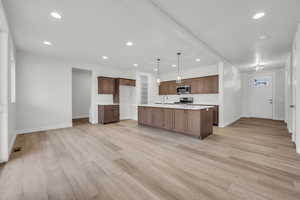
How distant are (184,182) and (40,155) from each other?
9.56 feet

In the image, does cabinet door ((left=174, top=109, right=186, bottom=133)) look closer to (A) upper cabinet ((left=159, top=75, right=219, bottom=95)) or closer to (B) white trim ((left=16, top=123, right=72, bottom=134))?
(A) upper cabinet ((left=159, top=75, right=219, bottom=95))

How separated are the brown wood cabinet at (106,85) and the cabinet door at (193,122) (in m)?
3.94

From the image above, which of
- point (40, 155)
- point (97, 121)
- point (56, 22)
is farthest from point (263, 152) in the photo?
point (97, 121)

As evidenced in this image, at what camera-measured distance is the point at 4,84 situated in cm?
241

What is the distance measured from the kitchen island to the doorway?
181 inches

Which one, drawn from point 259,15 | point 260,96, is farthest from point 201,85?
point 260,96

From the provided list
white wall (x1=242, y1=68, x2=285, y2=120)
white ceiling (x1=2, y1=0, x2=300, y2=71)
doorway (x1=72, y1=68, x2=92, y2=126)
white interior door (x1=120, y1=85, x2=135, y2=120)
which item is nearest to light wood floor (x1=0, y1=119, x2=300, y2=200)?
white ceiling (x1=2, y1=0, x2=300, y2=71)

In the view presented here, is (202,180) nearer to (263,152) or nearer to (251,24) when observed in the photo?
(263,152)

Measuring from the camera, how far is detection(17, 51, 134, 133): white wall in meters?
4.25

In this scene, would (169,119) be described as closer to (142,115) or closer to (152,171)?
(142,115)

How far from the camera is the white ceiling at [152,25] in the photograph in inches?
82.6

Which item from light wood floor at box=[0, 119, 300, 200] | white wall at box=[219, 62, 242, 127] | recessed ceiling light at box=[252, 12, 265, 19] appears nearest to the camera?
light wood floor at box=[0, 119, 300, 200]

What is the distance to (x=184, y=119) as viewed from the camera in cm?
400

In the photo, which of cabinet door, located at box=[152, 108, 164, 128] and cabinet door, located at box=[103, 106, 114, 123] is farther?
cabinet door, located at box=[103, 106, 114, 123]
